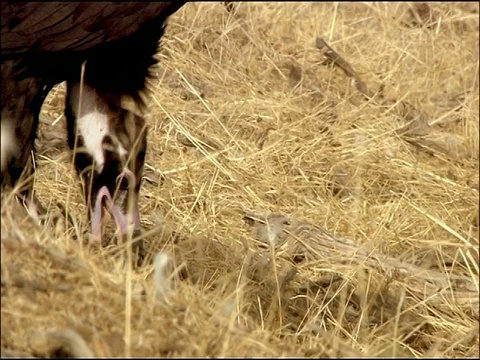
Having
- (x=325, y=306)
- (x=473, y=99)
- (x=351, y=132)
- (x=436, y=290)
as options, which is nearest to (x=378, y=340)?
(x=325, y=306)

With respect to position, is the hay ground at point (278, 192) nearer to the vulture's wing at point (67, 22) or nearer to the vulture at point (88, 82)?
the vulture at point (88, 82)

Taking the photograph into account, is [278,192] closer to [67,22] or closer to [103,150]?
[103,150]

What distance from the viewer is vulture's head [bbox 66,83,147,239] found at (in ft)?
12.7

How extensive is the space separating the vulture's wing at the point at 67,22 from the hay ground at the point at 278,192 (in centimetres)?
47

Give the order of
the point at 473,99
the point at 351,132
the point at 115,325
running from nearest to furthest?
the point at 115,325 → the point at 351,132 → the point at 473,99

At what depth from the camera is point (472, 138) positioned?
5.61 m

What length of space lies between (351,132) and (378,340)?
2.23 m

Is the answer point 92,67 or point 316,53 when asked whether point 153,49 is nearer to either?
point 92,67

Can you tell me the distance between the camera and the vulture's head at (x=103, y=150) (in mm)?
3879

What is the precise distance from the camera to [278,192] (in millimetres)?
4902

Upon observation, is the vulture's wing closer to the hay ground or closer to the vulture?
the vulture

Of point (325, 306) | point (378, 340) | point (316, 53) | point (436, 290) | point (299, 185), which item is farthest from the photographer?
point (316, 53)

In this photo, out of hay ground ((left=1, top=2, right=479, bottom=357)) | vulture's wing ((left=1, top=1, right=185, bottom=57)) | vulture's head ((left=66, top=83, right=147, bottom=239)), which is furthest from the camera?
vulture's head ((left=66, top=83, right=147, bottom=239))

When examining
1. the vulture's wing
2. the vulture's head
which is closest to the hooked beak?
the vulture's head
